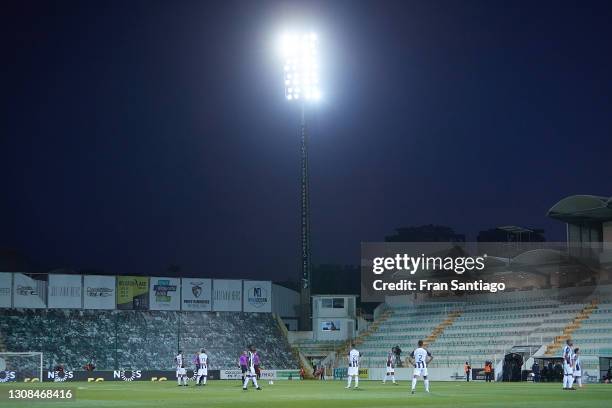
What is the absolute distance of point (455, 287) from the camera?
3184 inches

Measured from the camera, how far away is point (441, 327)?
75875 mm

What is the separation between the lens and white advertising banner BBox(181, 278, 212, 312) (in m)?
85.5

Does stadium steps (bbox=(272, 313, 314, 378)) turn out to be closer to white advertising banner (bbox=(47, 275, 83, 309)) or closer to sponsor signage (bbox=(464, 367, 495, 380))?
sponsor signage (bbox=(464, 367, 495, 380))

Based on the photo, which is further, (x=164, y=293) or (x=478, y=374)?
(x=164, y=293)

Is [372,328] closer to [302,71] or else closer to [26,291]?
[302,71]

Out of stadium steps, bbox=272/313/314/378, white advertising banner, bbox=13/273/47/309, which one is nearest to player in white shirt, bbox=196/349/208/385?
stadium steps, bbox=272/313/314/378

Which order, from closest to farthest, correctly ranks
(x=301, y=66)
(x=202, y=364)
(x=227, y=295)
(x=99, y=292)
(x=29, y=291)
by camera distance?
1. (x=202, y=364)
2. (x=301, y=66)
3. (x=29, y=291)
4. (x=99, y=292)
5. (x=227, y=295)

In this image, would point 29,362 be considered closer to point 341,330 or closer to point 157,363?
point 157,363

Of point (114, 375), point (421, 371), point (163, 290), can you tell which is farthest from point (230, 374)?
point (421, 371)

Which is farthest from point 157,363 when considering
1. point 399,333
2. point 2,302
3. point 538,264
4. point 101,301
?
point 538,264

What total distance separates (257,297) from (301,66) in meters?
25.6

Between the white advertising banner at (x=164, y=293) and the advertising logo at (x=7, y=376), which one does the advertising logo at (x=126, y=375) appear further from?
the white advertising banner at (x=164, y=293)

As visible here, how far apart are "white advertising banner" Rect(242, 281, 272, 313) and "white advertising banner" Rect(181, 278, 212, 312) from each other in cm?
360

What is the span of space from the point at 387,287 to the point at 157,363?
76.2ft
